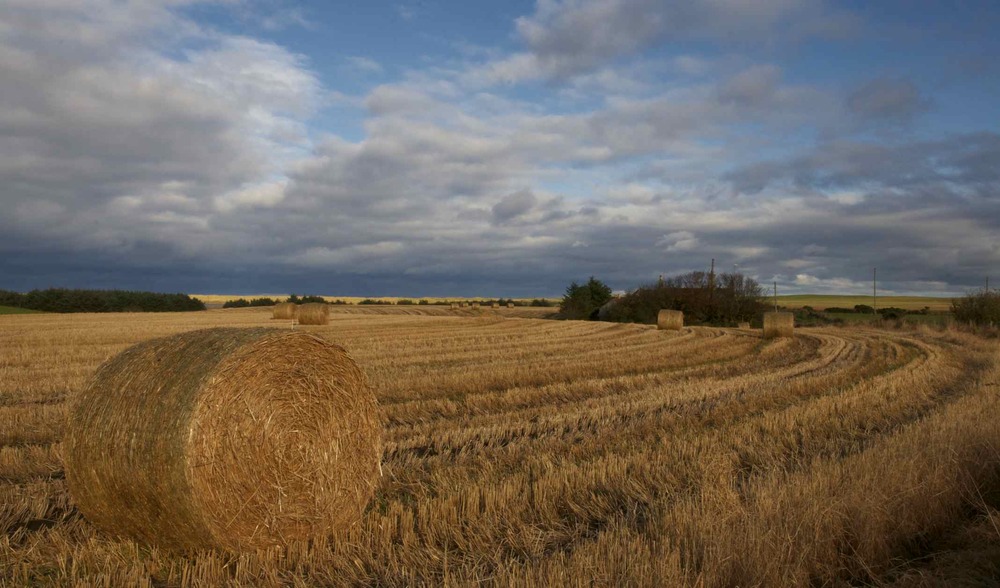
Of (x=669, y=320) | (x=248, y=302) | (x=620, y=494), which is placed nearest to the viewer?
(x=620, y=494)

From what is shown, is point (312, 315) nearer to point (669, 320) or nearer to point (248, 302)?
point (669, 320)

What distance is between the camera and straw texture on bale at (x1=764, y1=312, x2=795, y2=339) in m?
25.6

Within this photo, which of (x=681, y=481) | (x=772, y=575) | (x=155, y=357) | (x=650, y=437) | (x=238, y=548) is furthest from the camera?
(x=650, y=437)

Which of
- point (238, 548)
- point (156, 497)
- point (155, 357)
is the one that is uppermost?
point (155, 357)

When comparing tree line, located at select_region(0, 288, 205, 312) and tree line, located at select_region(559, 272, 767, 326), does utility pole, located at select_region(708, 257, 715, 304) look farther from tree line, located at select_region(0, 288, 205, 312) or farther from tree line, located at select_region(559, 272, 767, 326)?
tree line, located at select_region(0, 288, 205, 312)

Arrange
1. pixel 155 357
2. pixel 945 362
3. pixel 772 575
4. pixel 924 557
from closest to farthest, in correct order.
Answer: pixel 772 575, pixel 924 557, pixel 155 357, pixel 945 362

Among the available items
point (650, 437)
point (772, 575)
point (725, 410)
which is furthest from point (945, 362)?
point (772, 575)

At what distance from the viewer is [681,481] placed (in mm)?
6203

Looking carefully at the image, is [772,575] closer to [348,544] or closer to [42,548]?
[348,544]

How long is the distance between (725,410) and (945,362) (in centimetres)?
958

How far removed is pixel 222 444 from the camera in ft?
16.5

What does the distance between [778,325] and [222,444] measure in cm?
2374

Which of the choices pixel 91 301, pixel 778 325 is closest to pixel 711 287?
pixel 778 325

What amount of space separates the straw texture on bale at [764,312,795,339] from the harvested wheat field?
1338 cm
